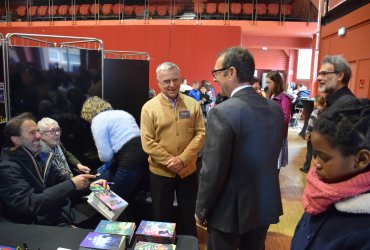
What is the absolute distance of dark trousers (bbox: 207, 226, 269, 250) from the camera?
5.11 feet

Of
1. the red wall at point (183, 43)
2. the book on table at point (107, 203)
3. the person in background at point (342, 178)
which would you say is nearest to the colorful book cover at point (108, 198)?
the book on table at point (107, 203)

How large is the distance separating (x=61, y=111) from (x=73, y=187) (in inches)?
55.5

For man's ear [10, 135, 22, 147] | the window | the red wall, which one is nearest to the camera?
man's ear [10, 135, 22, 147]

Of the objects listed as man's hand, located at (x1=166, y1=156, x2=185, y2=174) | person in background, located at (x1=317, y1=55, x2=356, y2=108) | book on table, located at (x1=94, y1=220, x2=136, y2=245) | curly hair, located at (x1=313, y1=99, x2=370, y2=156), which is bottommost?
book on table, located at (x1=94, y1=220, x2=136, y2=245)

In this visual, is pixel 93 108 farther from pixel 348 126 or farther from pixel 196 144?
pixel 348 126

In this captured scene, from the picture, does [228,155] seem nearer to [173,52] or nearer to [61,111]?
[61,111]

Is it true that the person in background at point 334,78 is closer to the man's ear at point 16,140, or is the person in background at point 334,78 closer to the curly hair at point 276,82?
the curly hair at point 276,82

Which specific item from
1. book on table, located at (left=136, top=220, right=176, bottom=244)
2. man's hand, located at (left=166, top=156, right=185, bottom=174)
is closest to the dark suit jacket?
book on table, located at (left=136, top=220, right=176, bottom=244)

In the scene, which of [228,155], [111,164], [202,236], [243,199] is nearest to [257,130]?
[228,155]

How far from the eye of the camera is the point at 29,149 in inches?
79.6

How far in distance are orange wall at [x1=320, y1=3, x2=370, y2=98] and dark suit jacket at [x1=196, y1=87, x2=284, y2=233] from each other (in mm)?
4380

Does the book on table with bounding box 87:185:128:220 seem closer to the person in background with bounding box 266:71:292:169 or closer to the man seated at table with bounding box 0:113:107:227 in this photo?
the man seated at table with bounding box 0:113:107:227

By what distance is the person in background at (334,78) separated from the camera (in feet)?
7.61

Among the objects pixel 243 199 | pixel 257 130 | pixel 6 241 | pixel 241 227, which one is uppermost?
pixel 257 130
